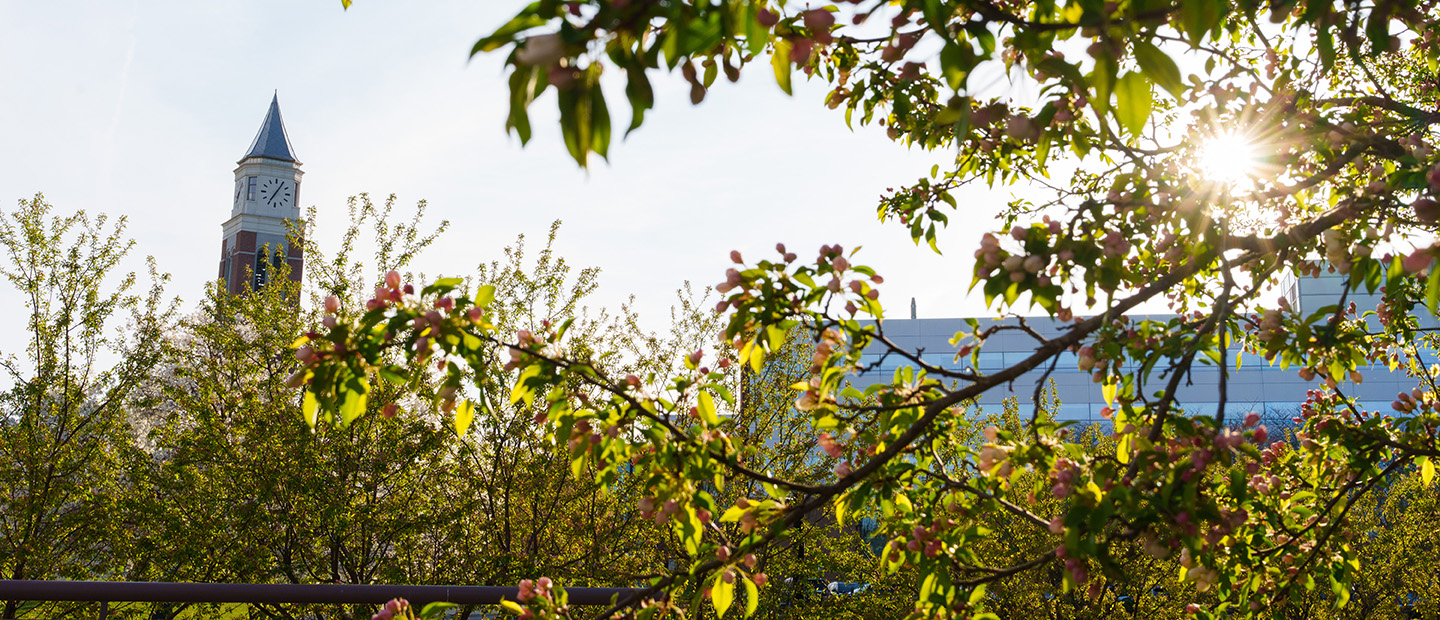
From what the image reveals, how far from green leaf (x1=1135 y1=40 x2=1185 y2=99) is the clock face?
50.1 metres

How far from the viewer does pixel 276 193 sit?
4625 cm

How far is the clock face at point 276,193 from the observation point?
45906 mm

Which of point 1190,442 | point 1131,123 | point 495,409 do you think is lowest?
point 1190,442

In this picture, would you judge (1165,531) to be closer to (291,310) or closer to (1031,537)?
(1031,537)

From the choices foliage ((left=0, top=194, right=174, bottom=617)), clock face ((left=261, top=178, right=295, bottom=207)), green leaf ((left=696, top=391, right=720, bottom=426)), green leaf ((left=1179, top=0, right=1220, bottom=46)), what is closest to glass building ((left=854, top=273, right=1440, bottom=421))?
foliage ((left=0, top=194, right=174, bottom=617))

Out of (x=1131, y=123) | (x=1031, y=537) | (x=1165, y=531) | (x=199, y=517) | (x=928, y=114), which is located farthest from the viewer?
(x=1031, y=537)

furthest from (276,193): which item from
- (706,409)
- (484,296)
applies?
(706,409)

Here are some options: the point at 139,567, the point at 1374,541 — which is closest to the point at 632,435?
the point at 139,567

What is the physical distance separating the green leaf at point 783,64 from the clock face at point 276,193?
49.7 m

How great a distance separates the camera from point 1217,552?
83.0 inches

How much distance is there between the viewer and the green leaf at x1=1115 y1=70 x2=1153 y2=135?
1.07m

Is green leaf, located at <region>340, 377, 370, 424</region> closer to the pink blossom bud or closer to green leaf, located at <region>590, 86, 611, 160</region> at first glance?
green leaf, located at <region>590, 86, 611, 160</region>

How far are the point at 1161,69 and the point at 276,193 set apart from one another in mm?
50441

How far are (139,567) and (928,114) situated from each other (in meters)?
6.18
